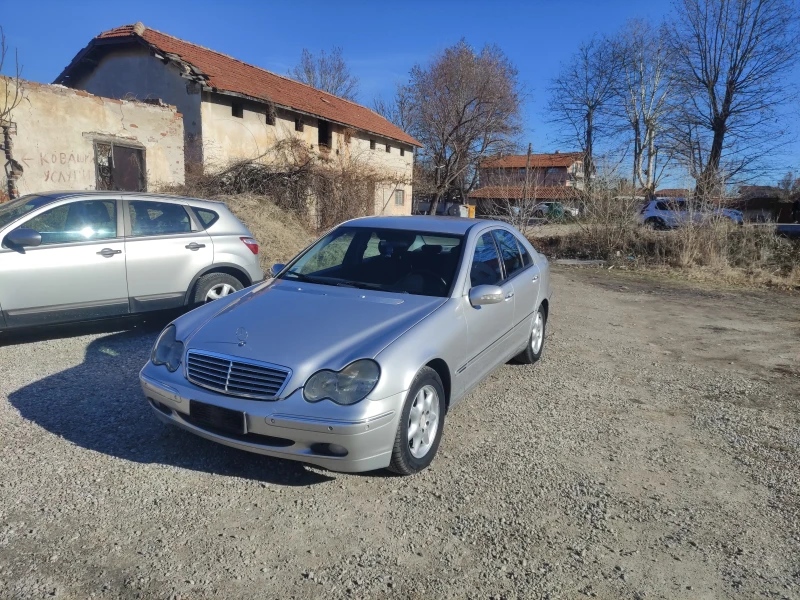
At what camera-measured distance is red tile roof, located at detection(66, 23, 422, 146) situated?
19.9 m

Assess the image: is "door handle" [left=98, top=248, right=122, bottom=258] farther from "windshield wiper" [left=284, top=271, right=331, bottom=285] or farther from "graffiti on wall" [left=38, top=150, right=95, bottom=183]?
"graffiti on wall" [left=38, top=150, right=95, bottom=183]

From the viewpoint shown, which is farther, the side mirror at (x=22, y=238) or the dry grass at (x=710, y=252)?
the dry grass at (x=710, y=252)

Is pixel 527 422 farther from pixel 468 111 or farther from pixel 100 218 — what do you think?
pixel 468 111

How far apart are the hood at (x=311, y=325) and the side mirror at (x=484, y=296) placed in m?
0.27

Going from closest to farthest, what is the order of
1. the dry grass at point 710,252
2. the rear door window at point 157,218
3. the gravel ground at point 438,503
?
the gravel ground at point 438,503, the rear door window at point 157,218, the dry grass at point 710,252

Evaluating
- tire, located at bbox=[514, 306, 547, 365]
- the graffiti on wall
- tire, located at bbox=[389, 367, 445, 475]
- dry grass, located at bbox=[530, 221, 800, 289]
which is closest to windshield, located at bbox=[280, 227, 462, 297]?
tire, located at bbox=[389, 367, 445, 475]

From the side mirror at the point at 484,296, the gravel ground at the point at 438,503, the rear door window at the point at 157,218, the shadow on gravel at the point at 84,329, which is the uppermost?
the rear door window at the point at 157,218

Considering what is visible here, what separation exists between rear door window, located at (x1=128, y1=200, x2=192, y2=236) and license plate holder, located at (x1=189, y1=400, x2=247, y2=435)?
3777mm

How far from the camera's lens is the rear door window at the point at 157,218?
6496 millimetres

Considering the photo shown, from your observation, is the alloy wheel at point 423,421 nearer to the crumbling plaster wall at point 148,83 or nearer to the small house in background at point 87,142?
the small house in background at point 87,142

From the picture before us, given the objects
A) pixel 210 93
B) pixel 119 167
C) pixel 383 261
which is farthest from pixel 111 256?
pixel 210 93

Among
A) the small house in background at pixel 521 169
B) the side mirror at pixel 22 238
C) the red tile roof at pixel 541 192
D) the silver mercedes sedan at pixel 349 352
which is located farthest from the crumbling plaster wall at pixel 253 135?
the silver mercedes sedan at pixel 349 352

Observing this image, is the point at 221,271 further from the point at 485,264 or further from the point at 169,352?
the point at 485,264

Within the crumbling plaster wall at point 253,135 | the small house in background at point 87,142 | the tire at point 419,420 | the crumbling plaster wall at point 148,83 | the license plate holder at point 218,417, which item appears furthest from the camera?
the crumbling plaster wall at point 253,135
